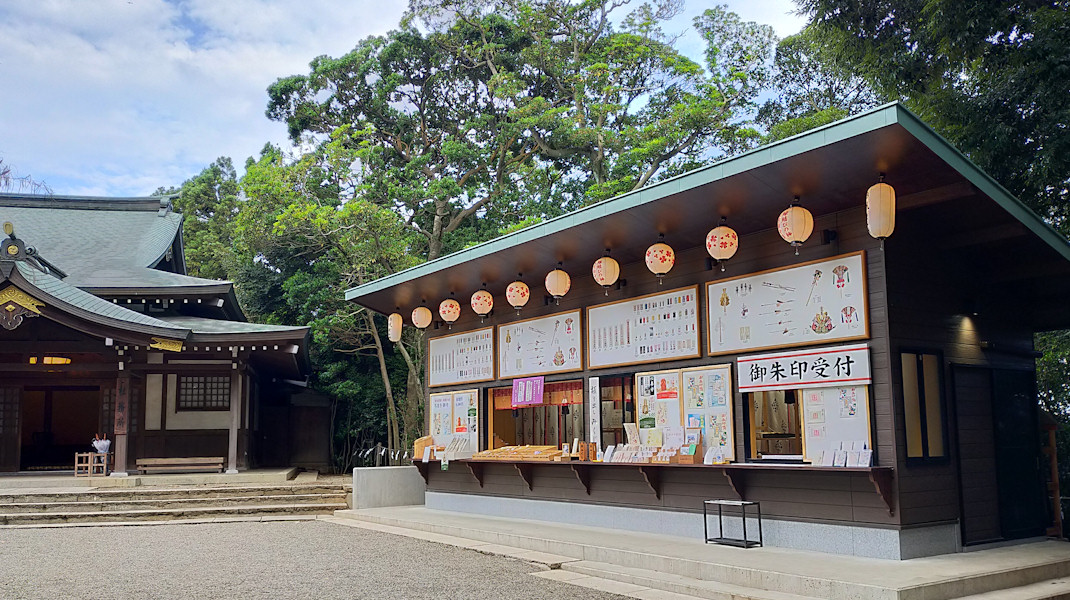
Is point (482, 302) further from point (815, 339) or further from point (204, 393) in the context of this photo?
point (204, 393)

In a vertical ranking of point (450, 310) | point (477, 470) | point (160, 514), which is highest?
point (450, 310)

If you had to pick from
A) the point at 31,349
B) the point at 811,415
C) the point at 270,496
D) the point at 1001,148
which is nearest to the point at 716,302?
the point at 811,415

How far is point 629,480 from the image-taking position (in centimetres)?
959

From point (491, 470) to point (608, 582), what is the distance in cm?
478

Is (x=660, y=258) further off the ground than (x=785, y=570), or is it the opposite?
(x=660, y=258)

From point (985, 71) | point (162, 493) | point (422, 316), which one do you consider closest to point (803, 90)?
point (985, 71)

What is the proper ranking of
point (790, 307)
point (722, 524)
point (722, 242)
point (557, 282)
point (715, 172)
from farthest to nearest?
point (557, 282)
point (722, 524)
point (722, 242)
point (790, 307)
point (715, 172)

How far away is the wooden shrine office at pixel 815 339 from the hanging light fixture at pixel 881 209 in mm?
17

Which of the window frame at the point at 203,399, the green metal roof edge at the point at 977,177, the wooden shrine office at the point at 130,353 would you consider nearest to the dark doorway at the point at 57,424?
the wooden shrine office at the point at 130,353

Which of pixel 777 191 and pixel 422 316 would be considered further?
pixel 422 316

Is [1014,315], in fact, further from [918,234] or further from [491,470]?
[491,470]

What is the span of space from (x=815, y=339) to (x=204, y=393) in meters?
13.8

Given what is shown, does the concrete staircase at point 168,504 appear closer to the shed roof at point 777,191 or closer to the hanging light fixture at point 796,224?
the shed roof at point 777,191

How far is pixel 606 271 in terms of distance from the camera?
376 inches
